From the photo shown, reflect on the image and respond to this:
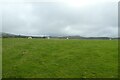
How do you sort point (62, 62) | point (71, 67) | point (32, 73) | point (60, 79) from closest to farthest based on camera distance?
point (60, 79) < point (32, 73) < point (71, 67) < point (62, 62)

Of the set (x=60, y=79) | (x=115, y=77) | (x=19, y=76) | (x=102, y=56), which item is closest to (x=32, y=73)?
(x=19, y=76)

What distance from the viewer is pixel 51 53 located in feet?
127

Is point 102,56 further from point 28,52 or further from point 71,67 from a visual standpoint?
point 28,52

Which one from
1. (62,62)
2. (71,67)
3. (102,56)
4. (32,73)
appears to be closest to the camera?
(32,73)

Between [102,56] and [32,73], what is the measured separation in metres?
12.4

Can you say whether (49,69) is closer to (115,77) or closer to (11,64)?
(11,64)

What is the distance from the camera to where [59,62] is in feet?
111

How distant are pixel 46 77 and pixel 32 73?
2167 millimetres

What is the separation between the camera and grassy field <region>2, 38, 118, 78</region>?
95.6 ft

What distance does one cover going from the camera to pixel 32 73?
29.4 meters

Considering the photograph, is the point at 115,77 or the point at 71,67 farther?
the point at 71,67

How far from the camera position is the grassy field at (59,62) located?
29125mm

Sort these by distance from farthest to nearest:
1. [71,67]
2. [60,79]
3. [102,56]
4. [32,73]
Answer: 1. [102,56]
2. [71,67]
3. [32,73]
4. [60,79]

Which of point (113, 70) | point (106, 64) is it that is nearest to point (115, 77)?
point (113, 70)
